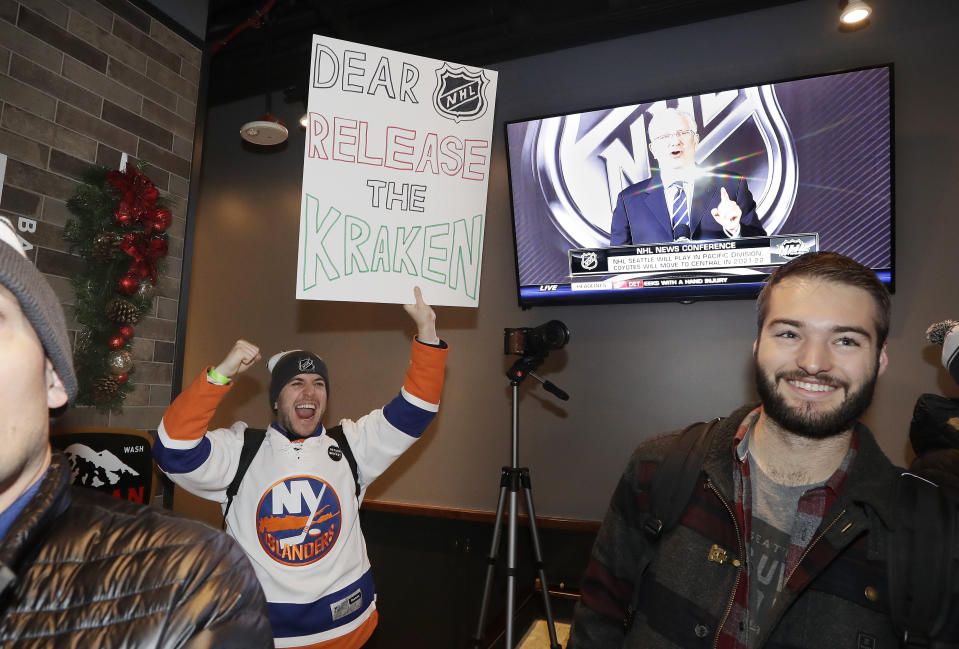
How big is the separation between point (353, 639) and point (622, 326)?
2.15 meters

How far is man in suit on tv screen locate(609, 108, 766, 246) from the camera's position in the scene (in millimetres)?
2973

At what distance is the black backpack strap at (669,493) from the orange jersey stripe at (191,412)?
52.9 inches

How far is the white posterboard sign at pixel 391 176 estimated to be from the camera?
2.01 m

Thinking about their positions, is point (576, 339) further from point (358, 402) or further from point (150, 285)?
point (150, 285)

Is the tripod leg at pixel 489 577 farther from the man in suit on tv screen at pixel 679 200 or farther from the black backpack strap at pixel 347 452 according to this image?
the man in suit on tv screen at pixel 679 200

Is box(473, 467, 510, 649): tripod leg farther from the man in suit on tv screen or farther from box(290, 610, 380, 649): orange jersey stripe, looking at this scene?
the man in suit on tv screen

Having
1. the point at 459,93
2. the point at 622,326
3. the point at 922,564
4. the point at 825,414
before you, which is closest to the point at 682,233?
the point at 622,326

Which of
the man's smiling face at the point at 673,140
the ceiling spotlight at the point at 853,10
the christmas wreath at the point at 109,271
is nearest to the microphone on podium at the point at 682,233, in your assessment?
the man's smiling face at the point at 673,140

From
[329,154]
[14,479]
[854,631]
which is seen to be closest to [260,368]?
[329,154]

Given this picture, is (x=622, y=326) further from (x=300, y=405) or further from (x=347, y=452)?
(x=300, y=405)

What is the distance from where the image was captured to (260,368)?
4230 millimetres

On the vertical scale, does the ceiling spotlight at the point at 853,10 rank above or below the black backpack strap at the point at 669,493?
above

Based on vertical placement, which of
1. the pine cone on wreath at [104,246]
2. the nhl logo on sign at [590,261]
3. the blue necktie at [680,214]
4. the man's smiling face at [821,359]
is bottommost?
the man's smiling face at [821,359]

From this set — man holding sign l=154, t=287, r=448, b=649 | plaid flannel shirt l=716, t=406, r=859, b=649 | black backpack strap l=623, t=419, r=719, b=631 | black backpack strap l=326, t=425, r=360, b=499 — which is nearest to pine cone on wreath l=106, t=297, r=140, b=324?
man holding sign l=154, t=287, r=448, b=649
